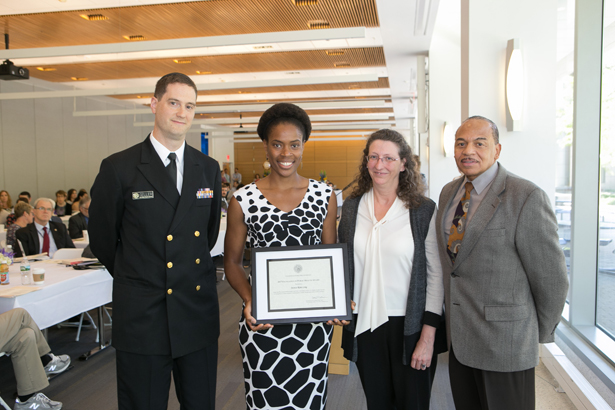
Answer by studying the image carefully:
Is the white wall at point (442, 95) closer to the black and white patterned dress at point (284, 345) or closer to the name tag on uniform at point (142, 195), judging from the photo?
the black and white patterned dress at point (284, 345)

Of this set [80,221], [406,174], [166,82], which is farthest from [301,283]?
[80,221]

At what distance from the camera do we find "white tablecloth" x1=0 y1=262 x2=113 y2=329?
3.58 meters

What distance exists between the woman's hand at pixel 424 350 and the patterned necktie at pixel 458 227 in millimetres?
339

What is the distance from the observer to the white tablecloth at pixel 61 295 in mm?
3582

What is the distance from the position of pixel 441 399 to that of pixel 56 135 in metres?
14.5

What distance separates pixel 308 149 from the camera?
31.1 metres

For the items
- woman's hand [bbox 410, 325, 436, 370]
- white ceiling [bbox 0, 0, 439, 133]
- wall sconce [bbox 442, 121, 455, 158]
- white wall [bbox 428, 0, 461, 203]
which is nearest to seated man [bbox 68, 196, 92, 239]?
white ceiling [bbox 0, 0, 439, 133]

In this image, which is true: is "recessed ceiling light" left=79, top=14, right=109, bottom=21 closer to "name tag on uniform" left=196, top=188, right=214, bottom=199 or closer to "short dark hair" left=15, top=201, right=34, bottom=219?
"short dark hair" left=15, top=201, right=34, bottom=219

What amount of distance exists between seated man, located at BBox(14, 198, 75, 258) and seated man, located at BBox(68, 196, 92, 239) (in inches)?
55.4

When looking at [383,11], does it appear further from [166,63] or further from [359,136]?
[359,136]

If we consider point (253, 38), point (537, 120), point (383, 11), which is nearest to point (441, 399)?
point (537, 120)

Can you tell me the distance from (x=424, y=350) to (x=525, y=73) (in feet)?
9.24

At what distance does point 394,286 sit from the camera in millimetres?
1997

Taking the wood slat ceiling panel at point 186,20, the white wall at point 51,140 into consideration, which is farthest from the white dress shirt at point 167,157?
the white wall at point 51,140
